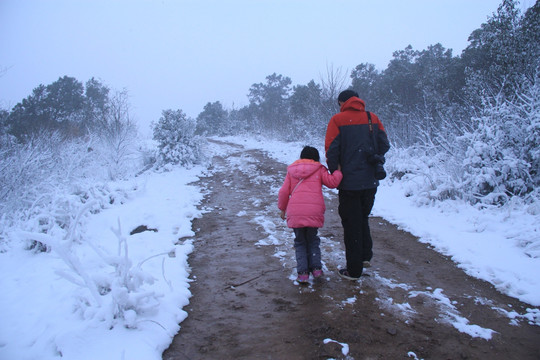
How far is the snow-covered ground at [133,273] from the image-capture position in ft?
7.75

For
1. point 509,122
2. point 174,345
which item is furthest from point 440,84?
point 174,345

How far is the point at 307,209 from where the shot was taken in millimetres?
3400

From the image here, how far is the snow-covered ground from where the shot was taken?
2361mm

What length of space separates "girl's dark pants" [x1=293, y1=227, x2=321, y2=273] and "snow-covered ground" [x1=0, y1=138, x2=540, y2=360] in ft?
4.11

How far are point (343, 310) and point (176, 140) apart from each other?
12177 millimetres

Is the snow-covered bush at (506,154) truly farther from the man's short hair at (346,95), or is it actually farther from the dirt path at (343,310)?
the man's short hair at (346,95)

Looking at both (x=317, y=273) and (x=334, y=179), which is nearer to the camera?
(x=334, y=179)

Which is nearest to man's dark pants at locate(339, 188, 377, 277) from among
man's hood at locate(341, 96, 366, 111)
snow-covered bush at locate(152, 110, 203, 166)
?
man's hood at locate(341, 96, 366, 111)

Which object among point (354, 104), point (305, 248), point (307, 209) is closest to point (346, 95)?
point (354, 104)

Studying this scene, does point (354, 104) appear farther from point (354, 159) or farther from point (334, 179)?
point (334, 179)

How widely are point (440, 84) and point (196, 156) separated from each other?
13928mm

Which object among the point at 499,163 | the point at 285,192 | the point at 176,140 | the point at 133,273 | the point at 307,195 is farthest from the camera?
the point at 176,140

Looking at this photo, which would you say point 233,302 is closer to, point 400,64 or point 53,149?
point 53,149

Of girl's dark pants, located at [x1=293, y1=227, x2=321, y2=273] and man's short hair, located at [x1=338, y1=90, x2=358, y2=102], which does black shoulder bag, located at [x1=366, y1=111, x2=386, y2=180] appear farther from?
girl's dark pants, located at [x1=293, y1=227, x2=321, y2=273]
